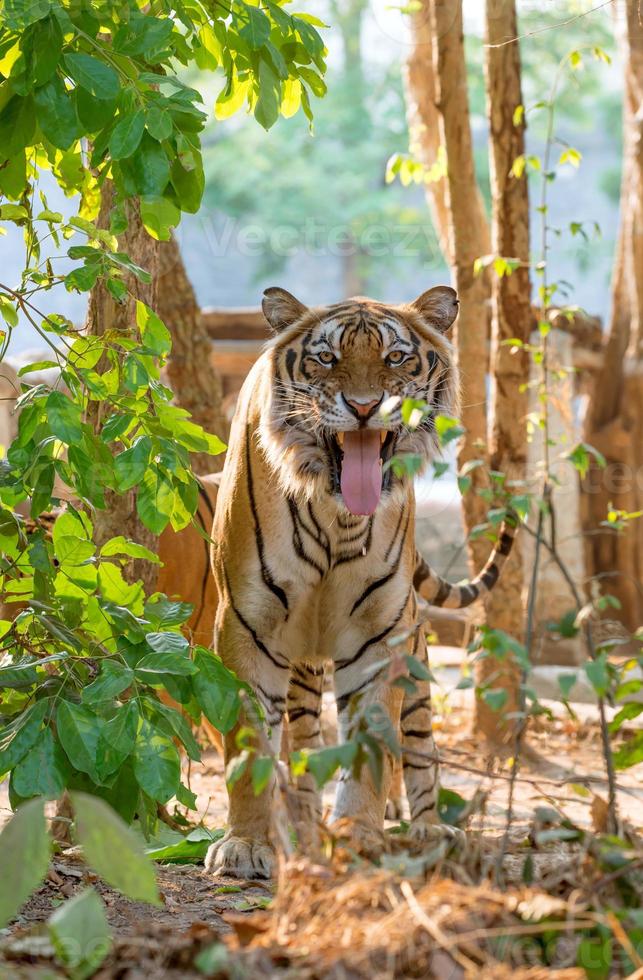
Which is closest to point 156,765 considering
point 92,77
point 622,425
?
point 92,77

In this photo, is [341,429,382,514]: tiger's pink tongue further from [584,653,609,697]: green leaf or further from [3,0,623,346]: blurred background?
[3,0,623,346]: blurred background

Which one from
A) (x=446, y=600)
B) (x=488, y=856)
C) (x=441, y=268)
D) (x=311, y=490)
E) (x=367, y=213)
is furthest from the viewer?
(x=441, y=268)

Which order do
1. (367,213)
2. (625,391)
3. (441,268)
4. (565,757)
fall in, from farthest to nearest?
(441,268) → (367,213) → (625,391) → (565,757)

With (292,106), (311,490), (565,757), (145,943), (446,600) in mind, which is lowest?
(565,757)

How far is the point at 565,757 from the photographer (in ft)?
20.7

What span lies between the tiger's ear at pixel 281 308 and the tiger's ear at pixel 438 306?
35 cm

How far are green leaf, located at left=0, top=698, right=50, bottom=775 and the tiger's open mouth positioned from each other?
3.57 ft

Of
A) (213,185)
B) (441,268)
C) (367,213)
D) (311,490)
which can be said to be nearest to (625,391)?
(311,490)

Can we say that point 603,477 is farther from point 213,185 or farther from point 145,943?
point 213,185

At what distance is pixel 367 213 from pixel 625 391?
18694 millimetres

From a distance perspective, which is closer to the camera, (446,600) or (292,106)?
(292,106)

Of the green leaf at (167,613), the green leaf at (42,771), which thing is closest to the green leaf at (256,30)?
the green leaf at (167,613)

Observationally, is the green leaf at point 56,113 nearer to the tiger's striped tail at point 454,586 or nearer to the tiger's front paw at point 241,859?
the tiger's front paw at point 241,859

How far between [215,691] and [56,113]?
4.13ft
